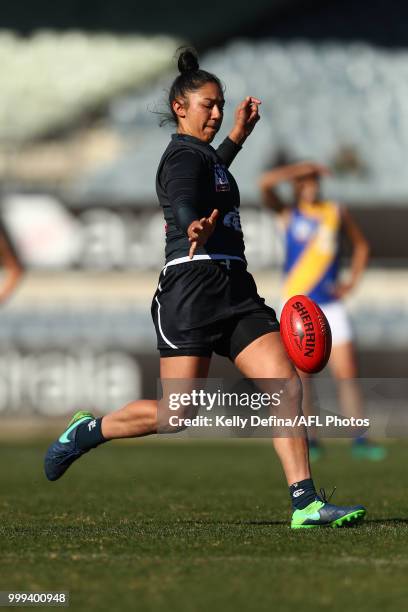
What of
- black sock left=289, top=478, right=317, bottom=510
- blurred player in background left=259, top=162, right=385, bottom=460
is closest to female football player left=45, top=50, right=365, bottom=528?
black sock left=289, top=478, right=317, bottom=510

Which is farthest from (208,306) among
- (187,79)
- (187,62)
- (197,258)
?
(187,62)

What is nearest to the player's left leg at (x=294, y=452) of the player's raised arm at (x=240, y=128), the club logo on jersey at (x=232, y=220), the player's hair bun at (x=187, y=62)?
the club logo on jersey at (x=232, y=220)

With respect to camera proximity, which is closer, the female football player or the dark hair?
the female football player

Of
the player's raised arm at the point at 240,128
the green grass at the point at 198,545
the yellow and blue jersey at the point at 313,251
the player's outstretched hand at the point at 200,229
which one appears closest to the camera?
the green grass at the point at 198,545

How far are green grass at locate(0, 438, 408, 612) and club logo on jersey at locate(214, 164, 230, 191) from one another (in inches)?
55.7

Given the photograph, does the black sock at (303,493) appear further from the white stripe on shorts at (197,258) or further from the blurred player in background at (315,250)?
the blurred player in background at (315,250)

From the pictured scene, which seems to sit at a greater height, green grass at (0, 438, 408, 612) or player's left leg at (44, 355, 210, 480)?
player's left leg at (44, 355, 210, 480)

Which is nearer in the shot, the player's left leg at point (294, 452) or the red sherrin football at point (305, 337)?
the player's left leg at point (294, 452)

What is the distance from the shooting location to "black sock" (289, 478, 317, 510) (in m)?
5.07

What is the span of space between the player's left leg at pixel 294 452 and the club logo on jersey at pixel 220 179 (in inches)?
25.4

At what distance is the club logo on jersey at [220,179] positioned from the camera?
17.0 feet

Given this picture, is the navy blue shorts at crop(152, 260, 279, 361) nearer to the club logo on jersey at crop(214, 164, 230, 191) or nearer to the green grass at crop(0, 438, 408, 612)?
the club logo on jersey at crop(214, 164, 230, 191)

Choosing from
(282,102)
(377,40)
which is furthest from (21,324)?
(377,40)

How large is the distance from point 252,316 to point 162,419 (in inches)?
22.4
